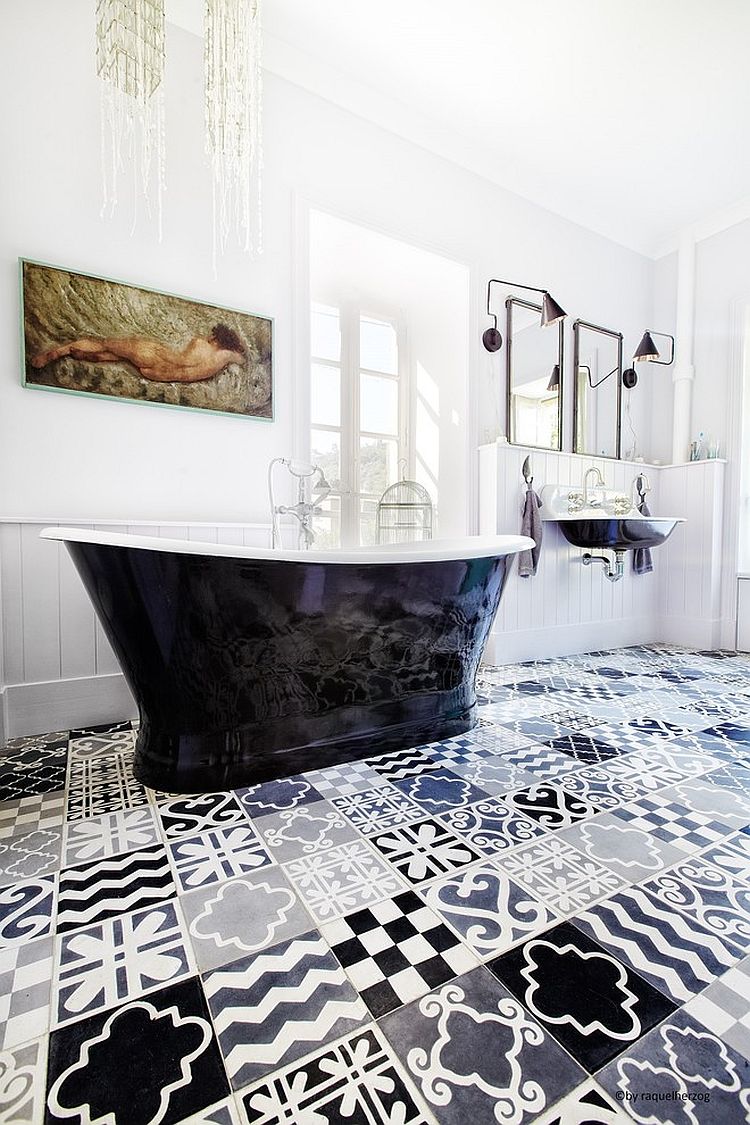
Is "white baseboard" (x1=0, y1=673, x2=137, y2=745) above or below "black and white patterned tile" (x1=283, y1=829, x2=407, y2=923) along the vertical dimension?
above

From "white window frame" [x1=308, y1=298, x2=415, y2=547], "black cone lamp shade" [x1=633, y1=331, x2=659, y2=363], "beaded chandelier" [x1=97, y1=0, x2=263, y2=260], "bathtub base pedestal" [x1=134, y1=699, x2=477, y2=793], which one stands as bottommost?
"bathtub base pedestal" [x1=134, y1=699, x2=477, y2=793]

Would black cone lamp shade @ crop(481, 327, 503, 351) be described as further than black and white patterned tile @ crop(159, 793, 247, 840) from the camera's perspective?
Yes

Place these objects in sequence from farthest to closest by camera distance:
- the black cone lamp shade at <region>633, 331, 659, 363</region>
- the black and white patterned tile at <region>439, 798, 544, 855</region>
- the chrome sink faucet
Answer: the black cone lamp shade at <region>633, 331, 659, 363</region>
the chrome sink faucet
the black and white patterned tile at <region>439, 798, 544, 855</region>

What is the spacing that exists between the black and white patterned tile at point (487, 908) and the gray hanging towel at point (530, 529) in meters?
1.98

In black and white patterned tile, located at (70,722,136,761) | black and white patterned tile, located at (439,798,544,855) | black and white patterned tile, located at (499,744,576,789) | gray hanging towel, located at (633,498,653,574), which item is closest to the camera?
black and white patterned tile, located at (439,798,544,855)

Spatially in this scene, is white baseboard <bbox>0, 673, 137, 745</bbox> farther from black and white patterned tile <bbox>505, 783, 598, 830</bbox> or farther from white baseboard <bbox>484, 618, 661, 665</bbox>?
white baseboard <bbox>484, 618, 661, 665</bbox>

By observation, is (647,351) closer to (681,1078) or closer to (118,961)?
(681,1078)

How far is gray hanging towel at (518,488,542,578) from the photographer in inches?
113

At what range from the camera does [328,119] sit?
250cm

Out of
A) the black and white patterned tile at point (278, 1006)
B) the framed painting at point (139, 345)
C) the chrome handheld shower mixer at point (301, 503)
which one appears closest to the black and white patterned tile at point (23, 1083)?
the black and white patterned tile at point (278, 1006)

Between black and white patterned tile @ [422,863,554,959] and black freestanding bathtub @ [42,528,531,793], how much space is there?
65 centimetres

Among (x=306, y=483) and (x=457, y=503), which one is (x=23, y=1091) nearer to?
(x=306, y=483)

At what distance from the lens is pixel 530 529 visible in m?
2.88

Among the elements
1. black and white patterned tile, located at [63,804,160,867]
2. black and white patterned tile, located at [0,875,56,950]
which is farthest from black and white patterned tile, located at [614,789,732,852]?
black and white patterned tile, located at [0,875,56,950]
